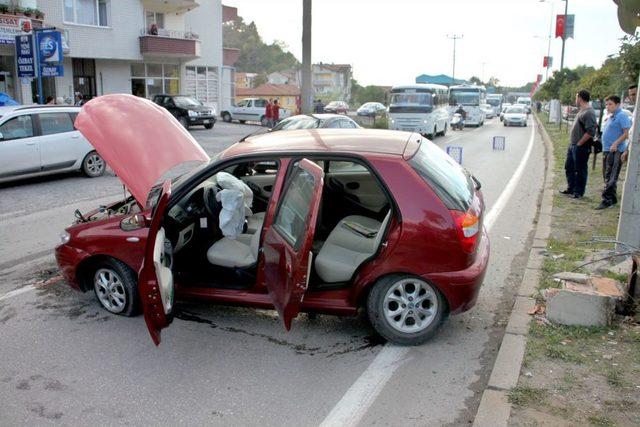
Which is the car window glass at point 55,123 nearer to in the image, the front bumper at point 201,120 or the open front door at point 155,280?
the open front door at point 155,280

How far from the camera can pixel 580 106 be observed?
962 cm

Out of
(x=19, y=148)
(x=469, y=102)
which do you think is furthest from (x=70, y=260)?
(x=469, y=102)

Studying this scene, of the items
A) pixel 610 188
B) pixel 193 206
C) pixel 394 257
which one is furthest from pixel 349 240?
pixel 610 188

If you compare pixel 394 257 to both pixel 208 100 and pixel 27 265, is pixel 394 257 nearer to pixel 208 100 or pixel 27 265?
pixel 27 265

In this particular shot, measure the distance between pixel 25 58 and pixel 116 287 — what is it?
651 inches

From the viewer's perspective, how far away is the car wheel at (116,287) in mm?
4875

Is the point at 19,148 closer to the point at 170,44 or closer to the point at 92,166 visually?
the point at 92,166

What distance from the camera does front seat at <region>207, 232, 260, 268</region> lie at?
4.67 m

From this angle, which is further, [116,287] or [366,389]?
[116,287]

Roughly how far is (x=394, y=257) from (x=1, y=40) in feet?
73.2

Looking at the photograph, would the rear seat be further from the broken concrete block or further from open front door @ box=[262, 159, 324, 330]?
the broken concrete block

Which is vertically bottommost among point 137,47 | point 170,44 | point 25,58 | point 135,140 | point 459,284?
point 459,284

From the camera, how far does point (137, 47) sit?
102ft

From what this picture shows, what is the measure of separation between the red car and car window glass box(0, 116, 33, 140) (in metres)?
7.12
